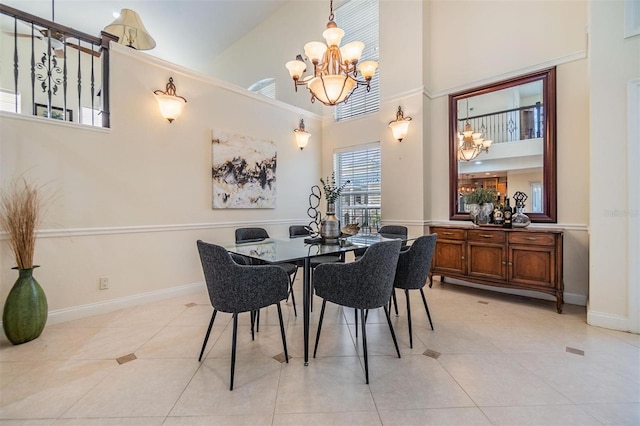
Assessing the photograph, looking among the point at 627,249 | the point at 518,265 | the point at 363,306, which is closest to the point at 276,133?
the point at 363,306

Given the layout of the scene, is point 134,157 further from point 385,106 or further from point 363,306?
point 385,106

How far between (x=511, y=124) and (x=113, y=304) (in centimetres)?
524

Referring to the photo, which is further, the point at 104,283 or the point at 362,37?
the point at 362,37

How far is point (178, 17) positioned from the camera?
5.58 m

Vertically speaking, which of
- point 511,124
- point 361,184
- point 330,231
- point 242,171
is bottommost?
point 330,231

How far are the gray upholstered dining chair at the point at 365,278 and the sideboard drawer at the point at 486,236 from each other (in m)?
2.05

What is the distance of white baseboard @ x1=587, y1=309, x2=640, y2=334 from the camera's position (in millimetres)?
2469

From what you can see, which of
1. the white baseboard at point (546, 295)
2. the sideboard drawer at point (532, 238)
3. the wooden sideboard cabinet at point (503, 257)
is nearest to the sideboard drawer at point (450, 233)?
the wooden sideboard cabinet at point (503, 257)

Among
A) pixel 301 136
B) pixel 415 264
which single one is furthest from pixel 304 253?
pixel 301 136

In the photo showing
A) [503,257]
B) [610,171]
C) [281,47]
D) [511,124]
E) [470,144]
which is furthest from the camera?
[281,47]

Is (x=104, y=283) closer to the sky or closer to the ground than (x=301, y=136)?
closer to the ground

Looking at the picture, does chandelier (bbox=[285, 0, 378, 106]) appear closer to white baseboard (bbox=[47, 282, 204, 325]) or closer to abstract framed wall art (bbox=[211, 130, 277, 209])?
abstract framed wall art (bbox=[211, 130, 277, 209])

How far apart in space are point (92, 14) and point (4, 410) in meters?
6.80

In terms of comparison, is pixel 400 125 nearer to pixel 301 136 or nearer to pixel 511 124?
pixel 511 124
